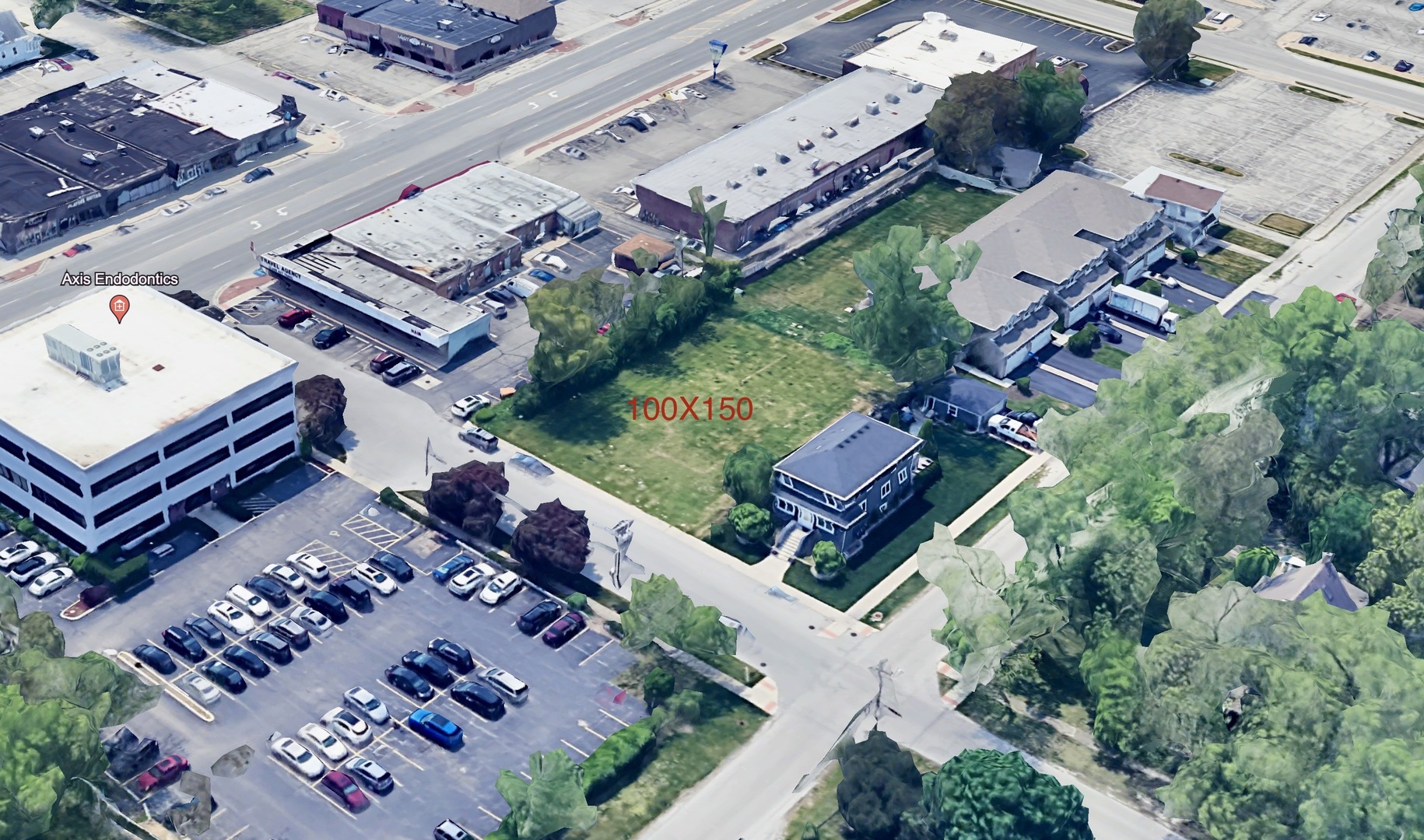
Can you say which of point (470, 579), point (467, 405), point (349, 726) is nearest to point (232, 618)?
point (349, 726)

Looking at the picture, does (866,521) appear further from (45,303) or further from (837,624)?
(45,303)

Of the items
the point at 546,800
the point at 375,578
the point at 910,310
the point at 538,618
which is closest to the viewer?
the point at 546,800

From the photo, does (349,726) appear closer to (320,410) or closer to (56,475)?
(56,475)

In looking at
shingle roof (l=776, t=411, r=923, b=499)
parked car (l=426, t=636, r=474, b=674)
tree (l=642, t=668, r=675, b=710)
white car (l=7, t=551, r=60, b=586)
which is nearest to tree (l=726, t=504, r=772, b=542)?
shingle roof (l=776, t=411, r=923, b=499)

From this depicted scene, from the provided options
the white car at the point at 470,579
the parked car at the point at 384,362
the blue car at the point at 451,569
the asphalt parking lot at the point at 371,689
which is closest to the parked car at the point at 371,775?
the asphalt parking lot at the point at 371,689

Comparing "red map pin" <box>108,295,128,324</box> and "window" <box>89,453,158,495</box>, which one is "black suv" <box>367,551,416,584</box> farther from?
"red map pin" <box>108,295,128,324</box>

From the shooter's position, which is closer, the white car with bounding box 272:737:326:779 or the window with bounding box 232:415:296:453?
the white car with bounding box 272:737:326:779

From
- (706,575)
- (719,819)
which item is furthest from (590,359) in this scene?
(719,819)
